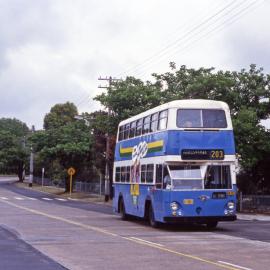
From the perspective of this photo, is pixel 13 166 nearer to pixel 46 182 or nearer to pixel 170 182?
pixel 46 182

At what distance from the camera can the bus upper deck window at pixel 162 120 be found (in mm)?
22980

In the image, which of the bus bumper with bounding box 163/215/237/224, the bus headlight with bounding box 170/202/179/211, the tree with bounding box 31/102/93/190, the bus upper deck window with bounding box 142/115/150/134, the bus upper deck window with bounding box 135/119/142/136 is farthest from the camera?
the tree with bounding box 31/102/93/190

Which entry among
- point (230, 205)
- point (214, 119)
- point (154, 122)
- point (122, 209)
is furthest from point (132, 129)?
point (230, 205)

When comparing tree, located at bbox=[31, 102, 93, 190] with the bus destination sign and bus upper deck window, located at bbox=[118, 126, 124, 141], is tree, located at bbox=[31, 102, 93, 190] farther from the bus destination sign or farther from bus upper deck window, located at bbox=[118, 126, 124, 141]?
the bus destination sign

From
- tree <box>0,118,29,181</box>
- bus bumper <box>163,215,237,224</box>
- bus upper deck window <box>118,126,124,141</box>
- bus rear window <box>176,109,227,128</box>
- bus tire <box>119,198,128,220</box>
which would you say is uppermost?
tree <box>0,118,29,181</box>

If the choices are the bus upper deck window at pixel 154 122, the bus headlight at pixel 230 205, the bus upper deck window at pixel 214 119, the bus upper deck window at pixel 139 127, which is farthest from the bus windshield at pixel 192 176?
the bus upper deck window at pixel 139 127

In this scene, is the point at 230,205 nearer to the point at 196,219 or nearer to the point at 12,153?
the point at 196,219

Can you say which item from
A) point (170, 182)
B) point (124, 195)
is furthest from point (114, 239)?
point (124, 195)

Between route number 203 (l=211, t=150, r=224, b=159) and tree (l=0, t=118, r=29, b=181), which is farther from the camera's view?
tree (l=0, t=118, r=29, b=181)

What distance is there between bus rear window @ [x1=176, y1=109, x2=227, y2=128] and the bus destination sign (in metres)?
0.89

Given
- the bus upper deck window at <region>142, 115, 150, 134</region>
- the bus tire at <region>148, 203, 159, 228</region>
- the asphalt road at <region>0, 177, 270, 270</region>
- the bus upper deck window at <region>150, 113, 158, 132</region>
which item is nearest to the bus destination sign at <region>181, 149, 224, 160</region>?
the bus upper deck window at <region>150, 113, 158, 132</region>

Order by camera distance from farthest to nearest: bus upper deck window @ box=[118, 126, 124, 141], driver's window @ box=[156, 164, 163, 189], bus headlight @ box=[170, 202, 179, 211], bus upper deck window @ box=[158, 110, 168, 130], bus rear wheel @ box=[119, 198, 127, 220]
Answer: bus upper deck window @ box=[118, 126, 124, 141] < bus rear wheel @ box=[119, 198, 127, 220] < bus upper deck window @ box=[158, 110, 168, 130] < driver's window @ box=[156, 164, 163, 189] < bus headlight @ box=[170, 202, 179, 211]

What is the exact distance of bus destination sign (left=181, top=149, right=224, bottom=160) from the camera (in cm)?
2212

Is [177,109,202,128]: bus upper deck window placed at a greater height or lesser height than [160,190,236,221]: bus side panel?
greater
